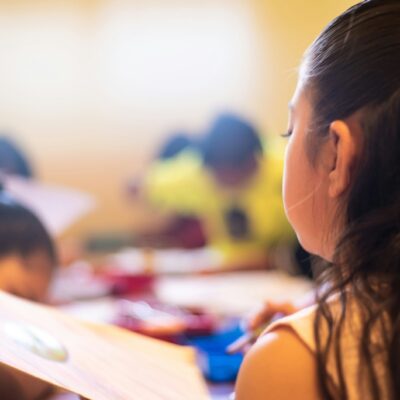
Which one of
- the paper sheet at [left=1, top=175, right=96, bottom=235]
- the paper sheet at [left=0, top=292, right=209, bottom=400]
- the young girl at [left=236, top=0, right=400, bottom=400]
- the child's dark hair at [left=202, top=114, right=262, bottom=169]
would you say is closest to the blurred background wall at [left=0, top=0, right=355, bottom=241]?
the child's dark hair at [left=202, top=114, right=262, bottom=169]

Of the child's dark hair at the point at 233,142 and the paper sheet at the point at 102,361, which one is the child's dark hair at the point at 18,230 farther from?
the child's dark hair at the point at 233,142

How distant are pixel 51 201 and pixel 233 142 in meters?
1.39

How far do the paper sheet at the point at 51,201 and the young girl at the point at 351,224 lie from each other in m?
0.90

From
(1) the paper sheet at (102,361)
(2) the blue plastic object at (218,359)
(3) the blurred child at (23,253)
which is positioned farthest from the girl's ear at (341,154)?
(3) the blurred child at (23,253)

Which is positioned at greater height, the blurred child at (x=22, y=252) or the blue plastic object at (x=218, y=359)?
the blurred child at (x=22, y=252)

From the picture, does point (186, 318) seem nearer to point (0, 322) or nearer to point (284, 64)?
point (0, 322)

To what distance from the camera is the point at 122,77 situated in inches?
171

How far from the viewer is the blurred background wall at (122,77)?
429cm

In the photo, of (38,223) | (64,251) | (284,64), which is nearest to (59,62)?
(284,64)

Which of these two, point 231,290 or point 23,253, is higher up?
point 23,253

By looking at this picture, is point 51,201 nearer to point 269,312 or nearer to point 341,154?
point 269,312

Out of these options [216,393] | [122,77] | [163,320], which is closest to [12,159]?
[163,320]

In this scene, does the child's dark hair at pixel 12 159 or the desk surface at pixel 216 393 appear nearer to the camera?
the desk surface at pixel 216 393

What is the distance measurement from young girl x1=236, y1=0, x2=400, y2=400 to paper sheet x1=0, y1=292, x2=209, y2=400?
0.12 meters
